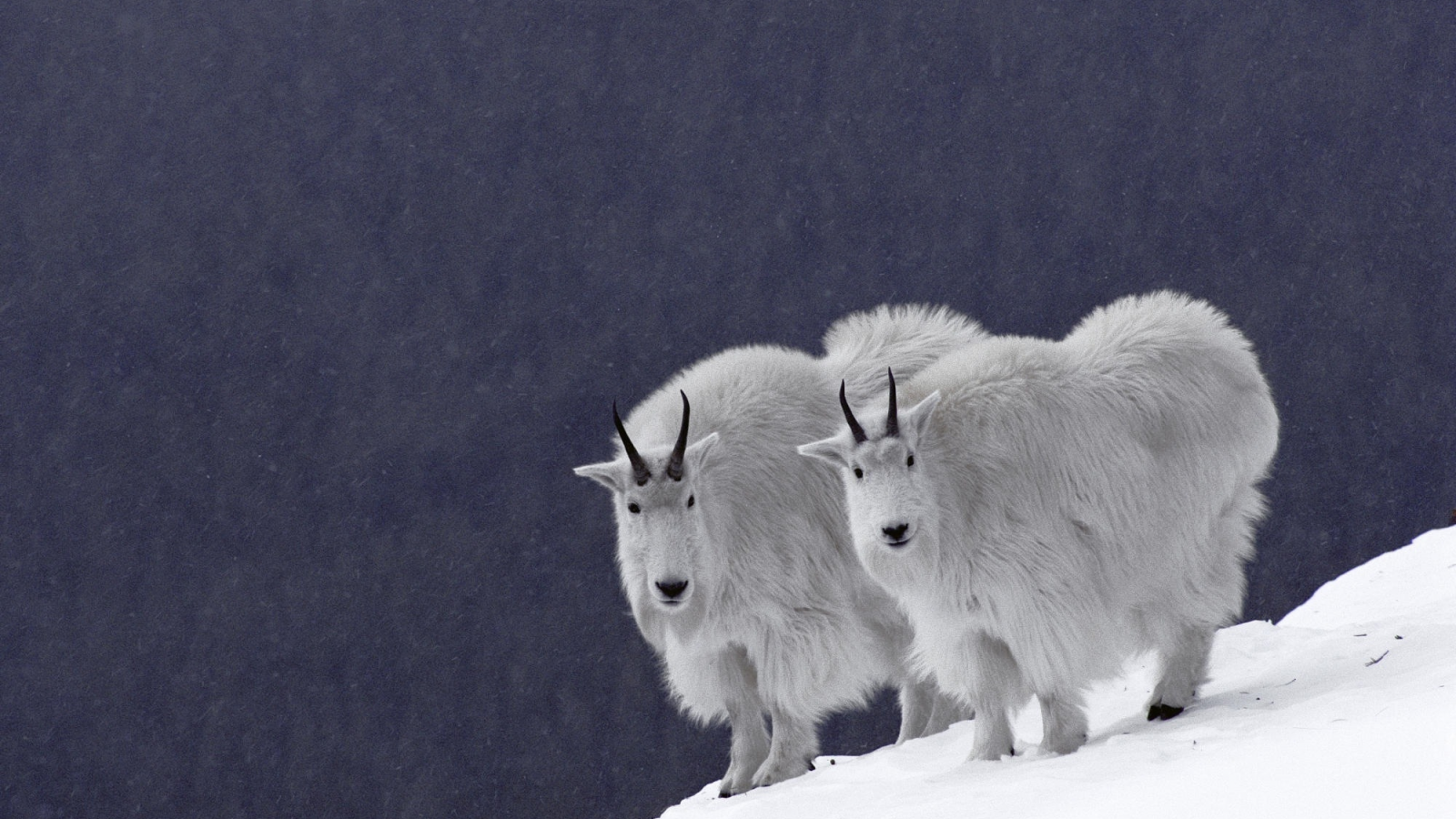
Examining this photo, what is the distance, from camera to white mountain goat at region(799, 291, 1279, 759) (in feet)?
17.0

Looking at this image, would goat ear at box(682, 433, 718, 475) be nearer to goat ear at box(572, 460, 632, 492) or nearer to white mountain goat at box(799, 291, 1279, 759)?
goat ear at box(572, 460, 632, 492)

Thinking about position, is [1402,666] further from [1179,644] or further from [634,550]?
[634,550]

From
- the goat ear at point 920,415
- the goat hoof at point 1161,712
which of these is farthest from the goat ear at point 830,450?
the goat hoof at point 1161,712

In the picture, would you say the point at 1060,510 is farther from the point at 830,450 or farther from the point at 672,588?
the point at 672,588

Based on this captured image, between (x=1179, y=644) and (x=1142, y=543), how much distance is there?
0.48 meters

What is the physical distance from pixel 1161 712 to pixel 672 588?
188cm

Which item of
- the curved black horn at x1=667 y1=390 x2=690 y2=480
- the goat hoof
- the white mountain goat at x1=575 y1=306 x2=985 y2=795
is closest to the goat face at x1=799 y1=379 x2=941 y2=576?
the curved black horn at x1=667 y1=390 x2=690 y2=480

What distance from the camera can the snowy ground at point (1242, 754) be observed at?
3311mm

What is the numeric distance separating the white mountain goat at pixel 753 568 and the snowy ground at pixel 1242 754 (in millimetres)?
359

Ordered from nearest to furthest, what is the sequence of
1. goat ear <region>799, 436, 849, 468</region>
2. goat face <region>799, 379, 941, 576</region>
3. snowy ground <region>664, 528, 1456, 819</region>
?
snowy ground <region>664, 528, 1456, 819</region>
goat face <region>799, 379, 941, 576</region>
goat ear <region>799, 436, 849, 468</region>

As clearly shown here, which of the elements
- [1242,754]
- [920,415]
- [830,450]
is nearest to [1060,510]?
[920,415]

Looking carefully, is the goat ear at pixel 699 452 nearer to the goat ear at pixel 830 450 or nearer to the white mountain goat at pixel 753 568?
the white mountain goat at pixel 753 568

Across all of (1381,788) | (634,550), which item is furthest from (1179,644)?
(1381,788)

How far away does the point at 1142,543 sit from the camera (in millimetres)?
5461
